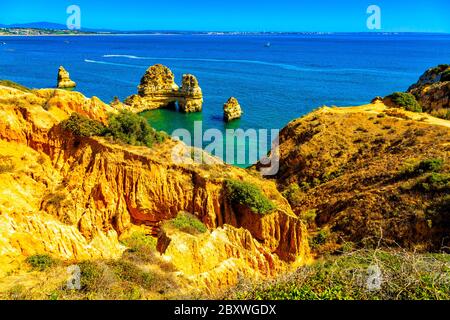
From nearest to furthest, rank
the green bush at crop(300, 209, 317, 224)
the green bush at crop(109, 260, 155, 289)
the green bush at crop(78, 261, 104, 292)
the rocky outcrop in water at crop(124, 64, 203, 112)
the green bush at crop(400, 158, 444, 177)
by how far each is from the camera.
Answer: the green bush at crop(78, 261, 104, 292) → the green bush at crop(109, 260, 155, 289) → the green bush at crop(400, 158, 444, 177) → the green bush at crop(300, 209, 317, 224) → the rocky outcrop in water at crop(124, 64, 203, 112)

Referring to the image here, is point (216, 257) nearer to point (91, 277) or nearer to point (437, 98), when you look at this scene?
point (91, 277)

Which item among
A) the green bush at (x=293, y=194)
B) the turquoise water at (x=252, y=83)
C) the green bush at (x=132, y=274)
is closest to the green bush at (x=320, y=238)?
the green bush at (x=293, y=194)

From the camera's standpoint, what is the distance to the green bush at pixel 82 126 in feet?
71.1

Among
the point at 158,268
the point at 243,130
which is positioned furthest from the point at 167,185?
the point at 243,130

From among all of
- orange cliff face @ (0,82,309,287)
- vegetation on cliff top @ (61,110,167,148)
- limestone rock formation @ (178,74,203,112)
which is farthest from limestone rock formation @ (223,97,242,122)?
vegetation on cliff top @ (61,110,167,148)

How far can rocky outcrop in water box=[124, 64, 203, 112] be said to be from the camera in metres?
65.0

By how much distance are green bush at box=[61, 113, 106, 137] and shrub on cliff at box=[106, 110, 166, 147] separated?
595 millimetres

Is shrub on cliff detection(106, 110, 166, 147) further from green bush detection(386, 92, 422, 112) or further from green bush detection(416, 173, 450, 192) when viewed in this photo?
green bush detection(386, 92, 422, 112)

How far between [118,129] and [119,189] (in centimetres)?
369

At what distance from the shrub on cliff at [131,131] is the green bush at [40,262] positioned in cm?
992

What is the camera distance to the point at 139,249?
1515 cm

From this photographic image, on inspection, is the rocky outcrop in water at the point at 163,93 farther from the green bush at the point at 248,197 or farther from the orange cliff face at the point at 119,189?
the green bush at the point at 248,197

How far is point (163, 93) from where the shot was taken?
2680 inches
